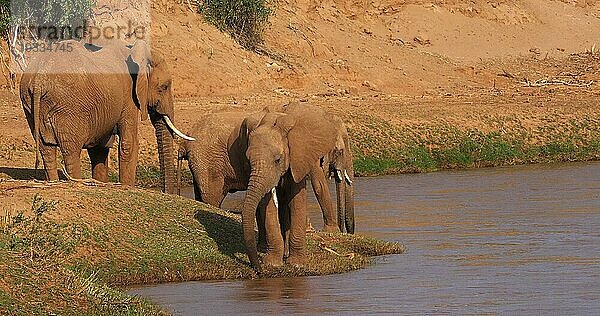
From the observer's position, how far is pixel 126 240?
1395 centimetres

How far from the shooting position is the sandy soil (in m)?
32.6

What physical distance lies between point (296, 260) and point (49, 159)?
14.6 ft

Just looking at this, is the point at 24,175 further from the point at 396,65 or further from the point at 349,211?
the point at 396,65

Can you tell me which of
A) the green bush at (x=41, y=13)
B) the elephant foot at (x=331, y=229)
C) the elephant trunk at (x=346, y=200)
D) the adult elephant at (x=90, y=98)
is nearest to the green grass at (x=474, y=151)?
the green bush at (x=41, y=13)

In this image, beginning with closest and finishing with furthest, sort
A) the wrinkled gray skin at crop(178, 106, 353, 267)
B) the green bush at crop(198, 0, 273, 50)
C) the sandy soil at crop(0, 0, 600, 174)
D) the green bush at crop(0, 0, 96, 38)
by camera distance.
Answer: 1. the wrinkled gray skin at crop(178, 106, 353, 267)
2. the green bush at crop(0, 0, 96, 38)
3. the sandy soil at crop(0, 0, 600, 174)
4. the green bush at crop(198, 0, 273, 50)

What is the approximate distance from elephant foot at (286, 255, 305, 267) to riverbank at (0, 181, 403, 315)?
0.23 ft

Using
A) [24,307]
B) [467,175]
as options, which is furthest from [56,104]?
[467,175]

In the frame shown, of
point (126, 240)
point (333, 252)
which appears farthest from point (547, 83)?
point (126, 240)

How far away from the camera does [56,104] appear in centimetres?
1697

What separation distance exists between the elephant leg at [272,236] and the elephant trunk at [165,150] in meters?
4.37

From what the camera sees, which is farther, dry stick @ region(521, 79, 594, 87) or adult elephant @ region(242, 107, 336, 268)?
dry stick @ region(521, 79, 594, 87)

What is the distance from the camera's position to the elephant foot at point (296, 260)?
1398 centimetres

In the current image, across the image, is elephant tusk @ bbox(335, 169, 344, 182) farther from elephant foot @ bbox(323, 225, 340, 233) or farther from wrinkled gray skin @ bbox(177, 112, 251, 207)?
wrinkled gray skin @ bbox(177, 112, 251, 207)

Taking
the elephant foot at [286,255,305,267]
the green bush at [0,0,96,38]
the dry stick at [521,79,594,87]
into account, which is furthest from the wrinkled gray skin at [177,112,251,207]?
the dry stick at [521,79,594,87]
